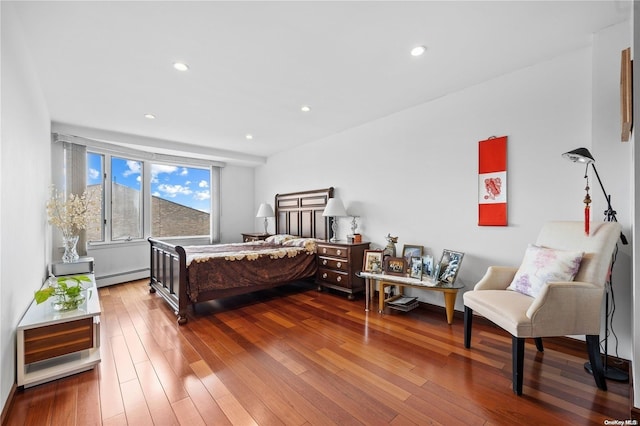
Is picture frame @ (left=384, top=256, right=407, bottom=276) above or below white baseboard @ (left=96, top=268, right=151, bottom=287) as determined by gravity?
above

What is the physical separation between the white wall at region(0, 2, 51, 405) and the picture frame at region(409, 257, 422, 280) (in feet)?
10.5

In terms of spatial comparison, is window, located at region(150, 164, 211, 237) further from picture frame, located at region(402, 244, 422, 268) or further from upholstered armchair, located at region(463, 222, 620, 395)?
upholstered armchair, located at region(463, 222, 620, 395)

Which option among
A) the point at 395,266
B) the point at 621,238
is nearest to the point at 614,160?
the point at 621,238

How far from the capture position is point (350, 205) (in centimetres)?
423

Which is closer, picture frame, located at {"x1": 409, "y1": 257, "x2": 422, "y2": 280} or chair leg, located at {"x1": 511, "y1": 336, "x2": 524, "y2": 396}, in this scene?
chair leg, located at {"x1": 511, "y1": 336, "x2": 524, "y2": 396}

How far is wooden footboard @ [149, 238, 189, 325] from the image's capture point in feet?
9.60

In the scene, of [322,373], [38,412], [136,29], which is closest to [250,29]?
[136,29]

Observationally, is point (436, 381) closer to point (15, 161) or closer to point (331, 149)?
point (15, 161)

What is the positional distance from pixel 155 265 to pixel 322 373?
3180 mm

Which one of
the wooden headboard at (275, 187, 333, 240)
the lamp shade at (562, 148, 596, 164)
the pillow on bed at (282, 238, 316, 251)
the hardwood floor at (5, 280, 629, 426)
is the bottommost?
the hardwood floor at (5, 280, 629, 426)

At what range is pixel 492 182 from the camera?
2.78 meters

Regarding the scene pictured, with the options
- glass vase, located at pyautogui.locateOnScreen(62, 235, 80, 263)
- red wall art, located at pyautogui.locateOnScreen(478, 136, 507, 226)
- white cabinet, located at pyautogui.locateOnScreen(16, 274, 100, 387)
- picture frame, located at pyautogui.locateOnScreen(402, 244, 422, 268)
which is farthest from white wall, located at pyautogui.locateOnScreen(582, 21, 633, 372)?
glass vase, located at pyautogui.locateOnScreen(62, 235, 80, 263)

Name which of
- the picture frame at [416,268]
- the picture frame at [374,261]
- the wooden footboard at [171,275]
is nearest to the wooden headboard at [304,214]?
the picture frame at [374,261]

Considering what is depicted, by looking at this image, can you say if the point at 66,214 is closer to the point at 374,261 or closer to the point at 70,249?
the point at 70,249
